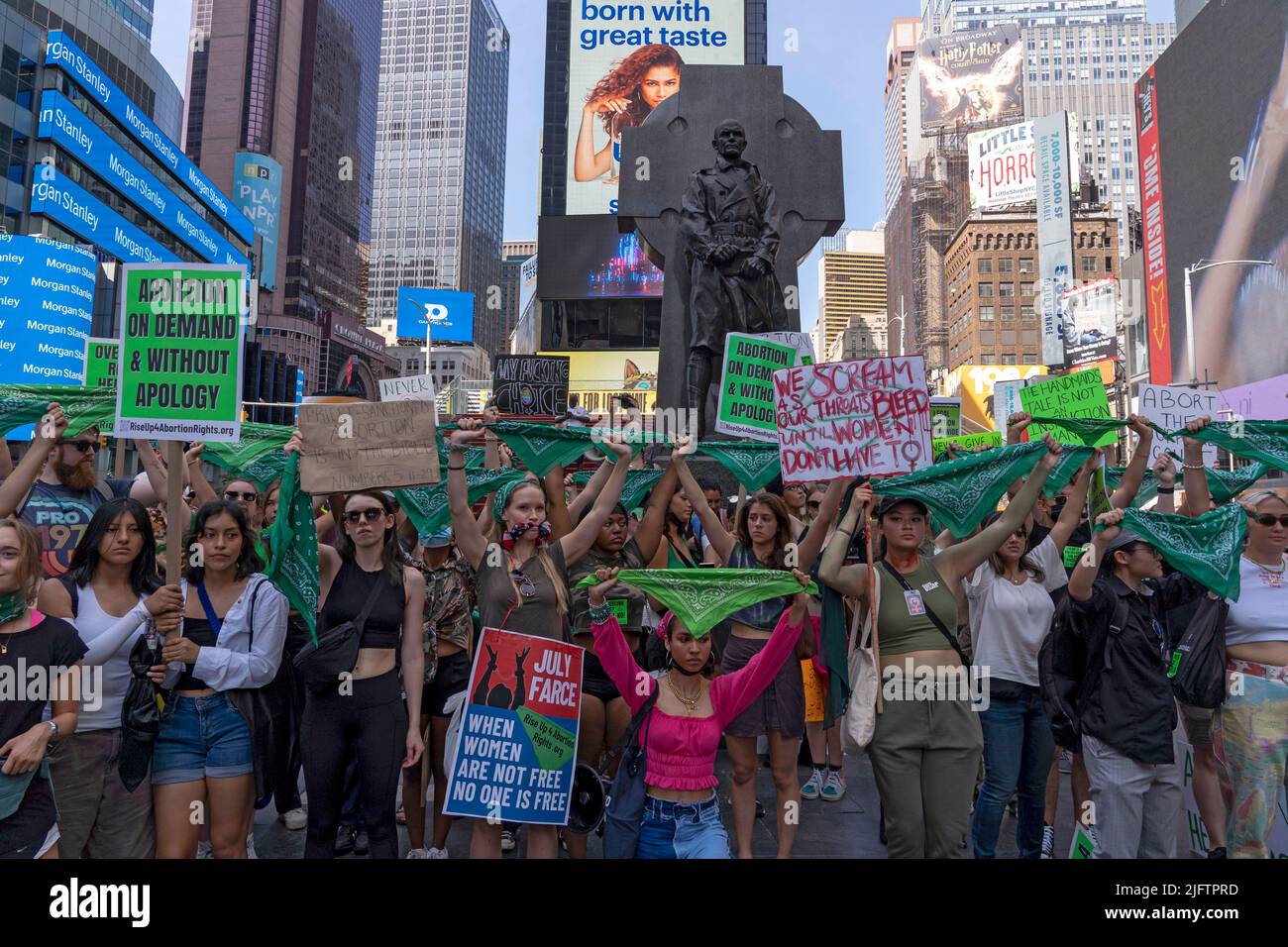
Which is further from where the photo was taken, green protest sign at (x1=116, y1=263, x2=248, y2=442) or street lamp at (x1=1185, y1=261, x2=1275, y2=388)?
street lamp at (x1=1185, y1=261, x2=1275, y2=388)

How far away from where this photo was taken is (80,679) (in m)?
4.06

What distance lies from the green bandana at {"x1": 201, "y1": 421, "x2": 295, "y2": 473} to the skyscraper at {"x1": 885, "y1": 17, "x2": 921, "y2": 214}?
16038 centimetres

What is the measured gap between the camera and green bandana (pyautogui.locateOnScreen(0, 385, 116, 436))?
5551 mm

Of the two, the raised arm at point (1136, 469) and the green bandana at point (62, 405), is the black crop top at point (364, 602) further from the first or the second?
the raised arm at point (1136, 469)

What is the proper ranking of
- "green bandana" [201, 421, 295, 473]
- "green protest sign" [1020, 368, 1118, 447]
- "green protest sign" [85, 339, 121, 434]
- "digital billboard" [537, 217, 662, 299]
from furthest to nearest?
"digital billboard" [537, 217, 662, 299], "green protest sign" [85, 339, 121, 434], "green protest sign" [1020, 368, 1118, 447], "green bandana" [201, 421, 295, 473]

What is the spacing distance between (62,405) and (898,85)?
182 meters

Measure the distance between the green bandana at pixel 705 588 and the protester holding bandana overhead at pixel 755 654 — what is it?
58 centimetres

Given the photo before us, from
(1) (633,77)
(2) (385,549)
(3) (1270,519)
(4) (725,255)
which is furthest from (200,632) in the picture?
(1) (633,77)

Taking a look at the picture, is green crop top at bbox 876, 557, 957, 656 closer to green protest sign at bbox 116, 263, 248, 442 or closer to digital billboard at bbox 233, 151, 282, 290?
green protest sign at bbox 116, 263, 248, 442

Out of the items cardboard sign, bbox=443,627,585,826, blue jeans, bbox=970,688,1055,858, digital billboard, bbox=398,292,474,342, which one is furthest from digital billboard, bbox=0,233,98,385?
Result: digital billboard, bbox=398,292,474,342

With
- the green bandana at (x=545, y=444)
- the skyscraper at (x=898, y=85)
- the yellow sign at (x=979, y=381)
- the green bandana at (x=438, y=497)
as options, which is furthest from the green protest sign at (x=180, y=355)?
the skyscraper at (x=898, y=85)
